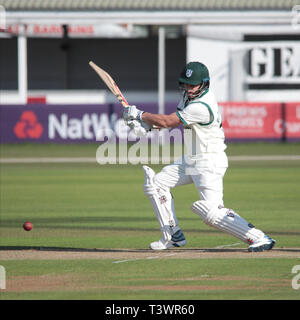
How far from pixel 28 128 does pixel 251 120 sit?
27.4 feet

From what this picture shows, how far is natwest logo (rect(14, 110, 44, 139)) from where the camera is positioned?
3019 centimetres

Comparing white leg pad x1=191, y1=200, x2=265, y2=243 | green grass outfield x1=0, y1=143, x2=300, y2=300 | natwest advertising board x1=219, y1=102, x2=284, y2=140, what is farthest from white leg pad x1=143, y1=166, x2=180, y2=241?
natwest advertising board x1=219, y1=102, x2=284, y2=140

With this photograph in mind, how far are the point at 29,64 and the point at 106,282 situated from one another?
37107 millimetres

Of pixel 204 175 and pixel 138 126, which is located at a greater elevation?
pixel 138 126

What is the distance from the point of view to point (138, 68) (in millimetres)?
44125

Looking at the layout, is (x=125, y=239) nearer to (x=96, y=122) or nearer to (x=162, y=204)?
(x=162, y=204)

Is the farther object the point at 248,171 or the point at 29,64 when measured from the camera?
the point at 29,64

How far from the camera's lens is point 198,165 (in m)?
9.45

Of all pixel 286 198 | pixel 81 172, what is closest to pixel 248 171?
pixel 81 172

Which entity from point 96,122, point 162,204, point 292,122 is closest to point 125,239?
point 162,204

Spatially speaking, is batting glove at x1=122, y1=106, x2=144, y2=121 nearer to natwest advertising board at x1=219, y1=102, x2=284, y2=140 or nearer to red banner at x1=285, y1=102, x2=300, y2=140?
natwest advertising board at x1=219, y1=102, x2=284, y2=140

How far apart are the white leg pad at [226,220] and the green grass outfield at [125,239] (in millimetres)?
277

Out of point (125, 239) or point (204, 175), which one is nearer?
point (204, 175)
